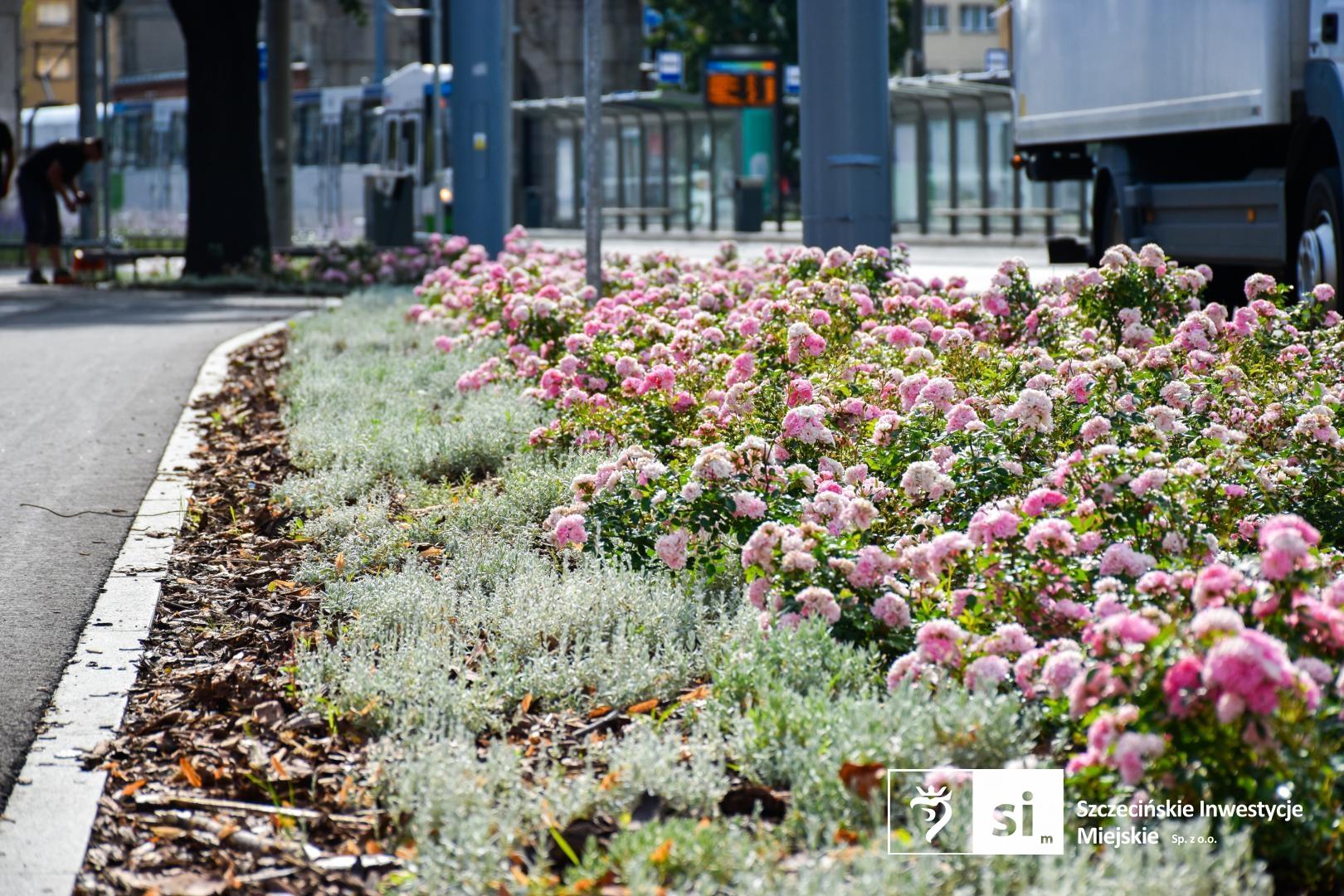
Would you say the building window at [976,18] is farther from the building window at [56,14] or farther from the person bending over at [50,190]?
the person bending over at [50,190]

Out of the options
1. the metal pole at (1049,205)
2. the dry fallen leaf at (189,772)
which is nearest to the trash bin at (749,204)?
the metal pole at (1049,205)

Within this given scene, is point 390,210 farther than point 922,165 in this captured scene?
No

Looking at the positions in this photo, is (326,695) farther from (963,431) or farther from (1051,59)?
(1051,59)

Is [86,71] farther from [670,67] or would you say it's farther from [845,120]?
[845,120]

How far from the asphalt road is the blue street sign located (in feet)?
100

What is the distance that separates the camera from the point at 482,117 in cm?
1948

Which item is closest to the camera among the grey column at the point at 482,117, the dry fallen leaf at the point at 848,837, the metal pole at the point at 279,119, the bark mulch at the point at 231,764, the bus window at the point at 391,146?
the dry fallen leaf at the point at 848,837

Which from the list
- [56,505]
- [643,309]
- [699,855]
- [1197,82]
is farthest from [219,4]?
[699,855]

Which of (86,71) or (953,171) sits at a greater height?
(86,71)

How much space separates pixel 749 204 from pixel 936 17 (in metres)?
58.8

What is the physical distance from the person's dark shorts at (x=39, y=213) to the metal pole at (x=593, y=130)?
1456 cm

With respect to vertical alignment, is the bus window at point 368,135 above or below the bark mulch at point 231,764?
above

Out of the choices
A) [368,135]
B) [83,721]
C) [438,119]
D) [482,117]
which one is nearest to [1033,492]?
[83,721]

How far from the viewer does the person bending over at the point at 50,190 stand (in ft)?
77.0
